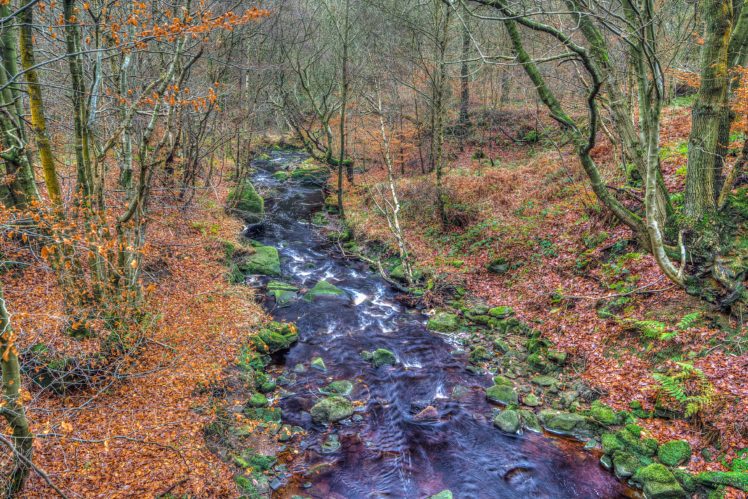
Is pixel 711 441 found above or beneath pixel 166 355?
beneath

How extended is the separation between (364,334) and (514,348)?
4175 millimetres

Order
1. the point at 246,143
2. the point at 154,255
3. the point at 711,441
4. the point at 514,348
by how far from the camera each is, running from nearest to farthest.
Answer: the point at 711,441, the point at 514,348, the point at 154,255, the point at 246,143

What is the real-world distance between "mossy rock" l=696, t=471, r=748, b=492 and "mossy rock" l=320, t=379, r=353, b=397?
6448 mm

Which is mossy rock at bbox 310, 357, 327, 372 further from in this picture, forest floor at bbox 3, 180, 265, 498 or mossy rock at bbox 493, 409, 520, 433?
mossy rock at bbox 493, 409, 520, 433

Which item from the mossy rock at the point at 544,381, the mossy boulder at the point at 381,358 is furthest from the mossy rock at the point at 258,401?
the mossy rock at the point at 544,381

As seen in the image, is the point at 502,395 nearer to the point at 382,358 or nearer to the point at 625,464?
the point at 625,464

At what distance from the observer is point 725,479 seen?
6004mm

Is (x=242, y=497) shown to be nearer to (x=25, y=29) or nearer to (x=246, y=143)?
(x=25, y=29)

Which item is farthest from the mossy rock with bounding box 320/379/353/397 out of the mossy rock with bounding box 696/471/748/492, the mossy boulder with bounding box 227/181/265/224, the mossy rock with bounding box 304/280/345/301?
the mossy boulder with bounding box 227/181/265/224

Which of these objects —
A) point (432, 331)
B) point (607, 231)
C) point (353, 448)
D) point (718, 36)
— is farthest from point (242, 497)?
point (718, 36)

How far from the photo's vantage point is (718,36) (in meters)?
8.59

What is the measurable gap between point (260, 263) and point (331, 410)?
825 cm

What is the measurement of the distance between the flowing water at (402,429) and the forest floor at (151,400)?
5.28 ft

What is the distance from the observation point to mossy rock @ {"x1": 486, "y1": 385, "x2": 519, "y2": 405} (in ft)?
29.7
